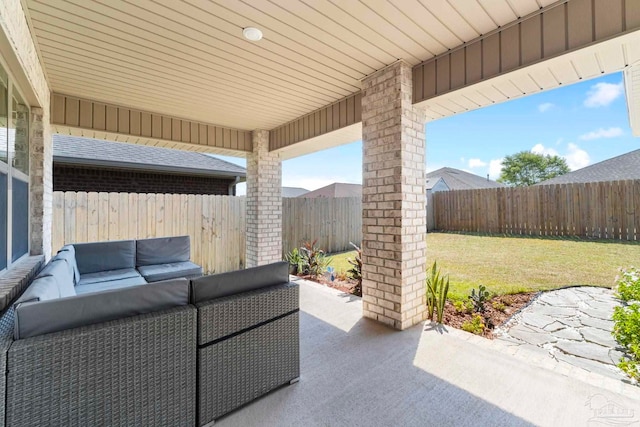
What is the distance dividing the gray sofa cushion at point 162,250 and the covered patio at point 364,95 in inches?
50.0

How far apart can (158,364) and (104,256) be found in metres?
3.61

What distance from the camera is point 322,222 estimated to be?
26.0ft

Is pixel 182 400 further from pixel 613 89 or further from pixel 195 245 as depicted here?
pixel 613 89

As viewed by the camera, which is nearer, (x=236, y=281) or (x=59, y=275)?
(x=236, y=281)

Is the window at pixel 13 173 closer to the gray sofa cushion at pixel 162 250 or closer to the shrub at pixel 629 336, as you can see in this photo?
the gray sofa cushion at pixel 162 250

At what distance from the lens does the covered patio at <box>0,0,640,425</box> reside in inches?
Result: 82.2

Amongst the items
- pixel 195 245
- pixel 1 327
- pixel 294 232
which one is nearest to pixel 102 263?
pixel 195 245

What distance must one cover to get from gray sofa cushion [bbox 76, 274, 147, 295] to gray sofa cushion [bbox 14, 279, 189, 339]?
2.16 meters

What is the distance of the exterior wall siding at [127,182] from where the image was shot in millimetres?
6996

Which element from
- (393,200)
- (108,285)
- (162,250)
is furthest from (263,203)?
(393,200)

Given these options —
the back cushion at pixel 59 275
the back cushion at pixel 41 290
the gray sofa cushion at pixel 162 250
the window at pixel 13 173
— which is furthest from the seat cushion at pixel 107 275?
the back cushion at pixel 41 290

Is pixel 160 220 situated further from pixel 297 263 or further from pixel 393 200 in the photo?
pixel 393 200

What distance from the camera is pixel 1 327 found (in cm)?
138

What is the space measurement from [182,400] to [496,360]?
2571 mm
